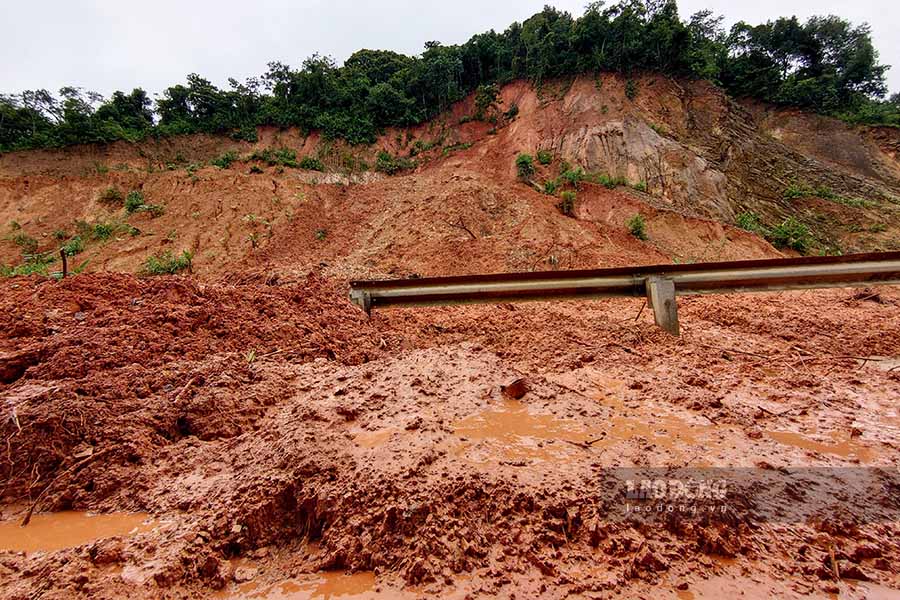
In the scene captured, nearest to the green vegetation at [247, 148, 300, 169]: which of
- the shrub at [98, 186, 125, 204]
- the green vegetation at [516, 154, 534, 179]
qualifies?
the shrub at [98, 186, 125, 204]

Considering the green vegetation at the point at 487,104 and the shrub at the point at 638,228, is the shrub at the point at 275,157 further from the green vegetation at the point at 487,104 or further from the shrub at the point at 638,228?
the shrub at the point at 638,228

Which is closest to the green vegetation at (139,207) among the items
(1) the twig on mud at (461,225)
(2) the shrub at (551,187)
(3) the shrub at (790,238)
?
(1) the twig on mud at (461,225)

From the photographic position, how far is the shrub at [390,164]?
18953 millimetres

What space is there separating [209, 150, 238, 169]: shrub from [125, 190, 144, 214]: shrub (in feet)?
12.0

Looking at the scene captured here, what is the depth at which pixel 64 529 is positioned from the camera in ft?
7.00

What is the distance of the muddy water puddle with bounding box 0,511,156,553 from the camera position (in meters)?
2.02

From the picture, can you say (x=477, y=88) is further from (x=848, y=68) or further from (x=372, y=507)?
(x=848, y=68)

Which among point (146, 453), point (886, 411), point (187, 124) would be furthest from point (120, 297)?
point (187, 124)

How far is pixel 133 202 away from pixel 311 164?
290 inches

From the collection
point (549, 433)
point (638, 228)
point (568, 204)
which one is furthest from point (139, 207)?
point (638, 228)

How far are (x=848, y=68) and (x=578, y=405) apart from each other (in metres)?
39.9

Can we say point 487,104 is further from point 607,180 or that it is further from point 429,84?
point 607,180

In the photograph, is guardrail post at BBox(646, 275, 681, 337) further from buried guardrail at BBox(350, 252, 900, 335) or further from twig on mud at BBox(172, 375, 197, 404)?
twig on mud at BBox(172, 375, 197, 404)

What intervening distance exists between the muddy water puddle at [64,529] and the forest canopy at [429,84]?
20.4m
